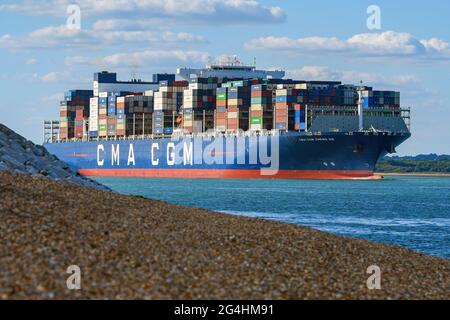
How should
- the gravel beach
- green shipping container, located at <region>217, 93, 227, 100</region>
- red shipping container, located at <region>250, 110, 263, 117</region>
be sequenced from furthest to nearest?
1. green shipping container, located at <region>217, 93, 227, 100</region>
2. red shipping container, located at <region>250, 110, 263, 117</region>
3. the gravel beach

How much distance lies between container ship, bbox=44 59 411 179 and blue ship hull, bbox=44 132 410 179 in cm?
9

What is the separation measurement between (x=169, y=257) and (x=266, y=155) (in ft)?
278

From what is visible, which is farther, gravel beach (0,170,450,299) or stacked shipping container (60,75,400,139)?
stacked shipping container (60,75,400,139)

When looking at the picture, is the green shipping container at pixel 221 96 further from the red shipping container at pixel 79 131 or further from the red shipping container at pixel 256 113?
the red shipping container at pixel 79 131

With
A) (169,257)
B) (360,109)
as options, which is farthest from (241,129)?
(169,257)

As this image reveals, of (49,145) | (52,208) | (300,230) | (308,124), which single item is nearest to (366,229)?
(300,230)

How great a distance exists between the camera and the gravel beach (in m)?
14.1

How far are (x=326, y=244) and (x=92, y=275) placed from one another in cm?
815

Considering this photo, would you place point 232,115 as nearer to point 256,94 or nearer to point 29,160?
point 256,94

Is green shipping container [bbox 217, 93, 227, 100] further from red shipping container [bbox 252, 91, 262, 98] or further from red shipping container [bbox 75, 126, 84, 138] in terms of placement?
red shipping container [bbox 75, 126, 84, 138]

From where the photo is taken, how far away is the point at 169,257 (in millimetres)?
16219

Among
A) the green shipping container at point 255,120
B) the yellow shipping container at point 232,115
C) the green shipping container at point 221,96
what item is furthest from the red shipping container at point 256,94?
the green shipping container at point 221,96

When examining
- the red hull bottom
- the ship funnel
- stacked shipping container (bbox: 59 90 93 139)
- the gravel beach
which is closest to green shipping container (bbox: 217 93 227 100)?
the red hull bottom
